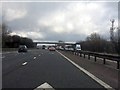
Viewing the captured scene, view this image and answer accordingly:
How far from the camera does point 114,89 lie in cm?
1162

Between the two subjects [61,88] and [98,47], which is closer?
[61,88]

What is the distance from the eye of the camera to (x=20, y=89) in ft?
36.2

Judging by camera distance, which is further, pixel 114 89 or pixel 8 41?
pixel 8 41

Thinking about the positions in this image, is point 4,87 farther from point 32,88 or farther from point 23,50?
point 23,50

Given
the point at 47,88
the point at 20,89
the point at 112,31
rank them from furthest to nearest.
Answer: the point at 112,31 < the point at 20,89 < the point at 47,88

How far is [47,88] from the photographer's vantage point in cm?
879

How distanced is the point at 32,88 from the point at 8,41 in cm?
11650

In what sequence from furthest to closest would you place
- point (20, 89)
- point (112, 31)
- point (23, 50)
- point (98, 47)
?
point (98, 47), point (112, 31), point (23, 50), point (20, 89)

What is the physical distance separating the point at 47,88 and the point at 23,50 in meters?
67.0

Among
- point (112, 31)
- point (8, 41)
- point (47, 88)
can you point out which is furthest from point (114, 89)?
point (8, 41)

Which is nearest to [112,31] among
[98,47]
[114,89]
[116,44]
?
[116,44]

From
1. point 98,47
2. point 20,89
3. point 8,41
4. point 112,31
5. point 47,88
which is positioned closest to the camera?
point 47,88

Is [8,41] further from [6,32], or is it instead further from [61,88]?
[61,88]

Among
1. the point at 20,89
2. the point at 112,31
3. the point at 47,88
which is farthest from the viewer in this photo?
the point at 112,31
